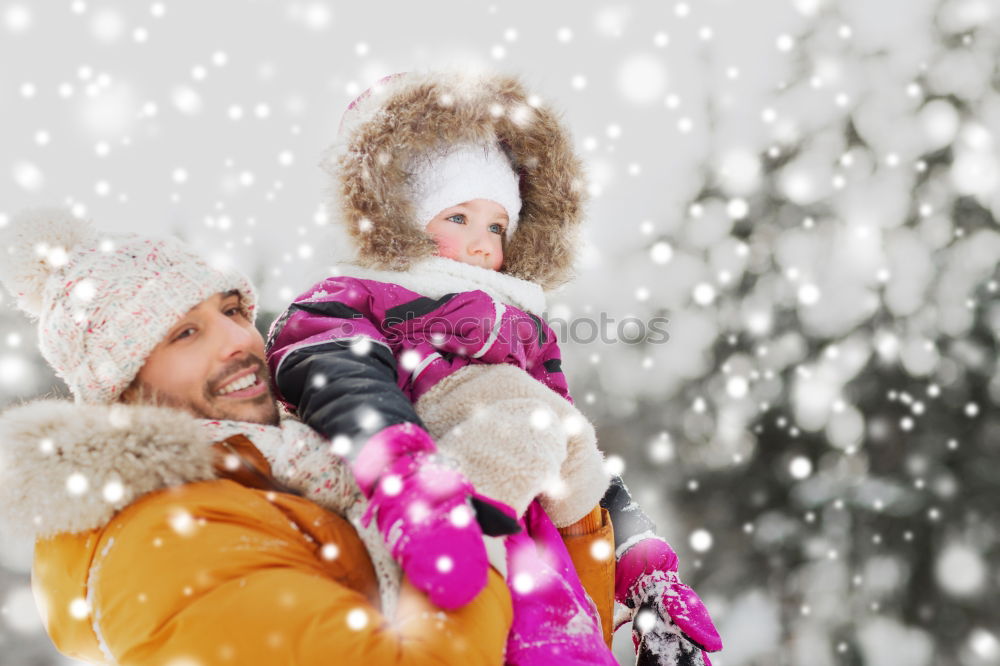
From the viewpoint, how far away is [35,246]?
1298 millimetres

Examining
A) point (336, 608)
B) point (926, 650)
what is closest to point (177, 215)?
point (336, 608)

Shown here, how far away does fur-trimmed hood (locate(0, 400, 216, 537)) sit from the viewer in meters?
1.04

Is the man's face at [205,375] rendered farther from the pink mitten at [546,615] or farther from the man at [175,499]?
the pink mitten at [546,615]

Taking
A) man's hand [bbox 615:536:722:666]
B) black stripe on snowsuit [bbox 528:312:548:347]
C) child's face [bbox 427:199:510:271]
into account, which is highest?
child's face [bbox 427:199:510:271]

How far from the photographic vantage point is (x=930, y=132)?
4316 millimetres

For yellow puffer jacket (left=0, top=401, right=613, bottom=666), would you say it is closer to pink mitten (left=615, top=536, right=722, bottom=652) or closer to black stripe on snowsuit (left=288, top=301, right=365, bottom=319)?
black stripe on snowsuit (left=288, top=301, right=365, bottom=319)

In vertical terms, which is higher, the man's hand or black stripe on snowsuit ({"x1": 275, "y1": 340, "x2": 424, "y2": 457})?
black stripe on snowsuit ({"x1": 275, "y1": 340, "x2": 424, "y2": 457})

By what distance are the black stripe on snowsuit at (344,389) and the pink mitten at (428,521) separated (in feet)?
0.24

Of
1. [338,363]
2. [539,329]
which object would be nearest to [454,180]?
[539,329]

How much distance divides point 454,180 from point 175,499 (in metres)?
1.04

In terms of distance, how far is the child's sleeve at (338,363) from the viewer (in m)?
1.08

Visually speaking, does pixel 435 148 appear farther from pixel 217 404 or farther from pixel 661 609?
pixel 661 609

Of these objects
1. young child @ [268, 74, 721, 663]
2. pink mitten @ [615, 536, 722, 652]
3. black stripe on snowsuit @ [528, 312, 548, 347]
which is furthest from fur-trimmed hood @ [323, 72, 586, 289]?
pink mitten @ [615, 536, 722, 652]

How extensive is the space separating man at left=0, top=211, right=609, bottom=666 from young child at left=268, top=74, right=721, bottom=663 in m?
0.14
